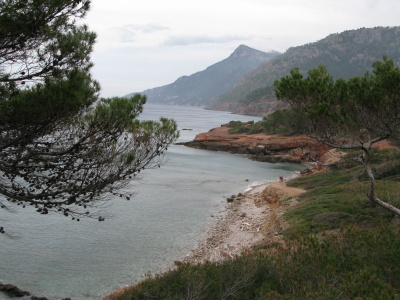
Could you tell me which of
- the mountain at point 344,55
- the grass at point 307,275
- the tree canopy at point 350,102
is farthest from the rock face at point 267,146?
the mountain at point 344,55

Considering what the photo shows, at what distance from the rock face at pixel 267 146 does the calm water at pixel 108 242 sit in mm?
19689

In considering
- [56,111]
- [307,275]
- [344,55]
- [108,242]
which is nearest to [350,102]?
[307,275]

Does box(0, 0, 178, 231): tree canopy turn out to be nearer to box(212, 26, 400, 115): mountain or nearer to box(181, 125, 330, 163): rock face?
box(181, 125, 330, 163): rock face

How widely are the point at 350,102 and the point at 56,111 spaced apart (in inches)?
278

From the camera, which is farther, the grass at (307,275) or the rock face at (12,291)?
the rock face at (12,291)

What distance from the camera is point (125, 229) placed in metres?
18.8

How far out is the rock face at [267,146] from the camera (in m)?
47.6

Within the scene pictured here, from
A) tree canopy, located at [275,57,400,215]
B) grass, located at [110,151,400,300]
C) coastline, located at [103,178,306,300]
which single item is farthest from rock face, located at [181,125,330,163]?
grass, located at [110,151,400,300]

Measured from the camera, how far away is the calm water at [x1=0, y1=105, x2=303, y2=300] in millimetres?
13059

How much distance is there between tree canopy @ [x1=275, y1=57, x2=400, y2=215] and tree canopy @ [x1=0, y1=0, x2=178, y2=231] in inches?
148

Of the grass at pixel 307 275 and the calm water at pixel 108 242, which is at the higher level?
the grass at pixel 307 275

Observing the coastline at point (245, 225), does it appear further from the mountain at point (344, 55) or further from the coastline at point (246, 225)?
the mountain at point (344, 55)

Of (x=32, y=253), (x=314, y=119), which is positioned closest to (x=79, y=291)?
(x=32, y=253)

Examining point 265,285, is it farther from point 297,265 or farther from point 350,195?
point 350,195
